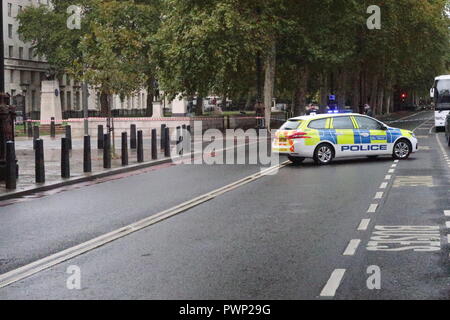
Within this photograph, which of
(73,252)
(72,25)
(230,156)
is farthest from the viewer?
(72,25)

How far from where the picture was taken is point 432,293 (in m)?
6.63

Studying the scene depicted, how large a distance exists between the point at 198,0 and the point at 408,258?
37.4 metres

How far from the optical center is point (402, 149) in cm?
2352

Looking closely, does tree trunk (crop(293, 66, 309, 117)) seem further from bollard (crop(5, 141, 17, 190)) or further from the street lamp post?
bollard (crop(5, 141, 17, 190))

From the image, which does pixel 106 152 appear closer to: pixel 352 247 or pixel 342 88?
A: pixel 352 247

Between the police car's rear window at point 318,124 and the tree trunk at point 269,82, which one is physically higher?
the tree trunk at point 269,82

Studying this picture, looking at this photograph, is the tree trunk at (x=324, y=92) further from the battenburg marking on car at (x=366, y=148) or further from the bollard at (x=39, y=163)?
the bollard at (x=39, y=163)

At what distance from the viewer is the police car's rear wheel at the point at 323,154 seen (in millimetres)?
22078

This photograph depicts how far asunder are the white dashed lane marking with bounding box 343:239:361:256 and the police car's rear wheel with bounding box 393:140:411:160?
14.5 metres

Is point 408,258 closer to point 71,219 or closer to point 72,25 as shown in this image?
point 71,219

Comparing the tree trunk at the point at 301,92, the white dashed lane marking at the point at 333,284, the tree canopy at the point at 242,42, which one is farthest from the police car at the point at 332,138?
the tree trunk at the point at 301,92

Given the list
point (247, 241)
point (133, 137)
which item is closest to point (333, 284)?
point (247, 241)
